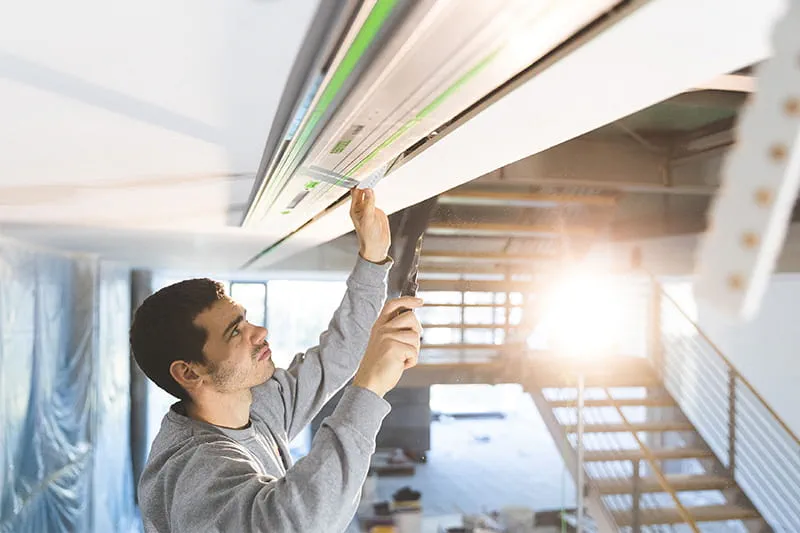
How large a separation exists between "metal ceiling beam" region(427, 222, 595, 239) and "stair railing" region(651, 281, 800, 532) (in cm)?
57

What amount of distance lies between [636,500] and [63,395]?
7.58ft

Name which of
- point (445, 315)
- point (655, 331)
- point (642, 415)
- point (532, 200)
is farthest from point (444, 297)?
point (642, 415)

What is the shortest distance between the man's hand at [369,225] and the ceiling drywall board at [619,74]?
156 mm

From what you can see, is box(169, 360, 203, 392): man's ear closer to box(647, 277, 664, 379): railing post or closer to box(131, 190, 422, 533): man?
box(131, 190, 422, 533): man

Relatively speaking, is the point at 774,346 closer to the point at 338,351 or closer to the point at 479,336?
the point at 338,351

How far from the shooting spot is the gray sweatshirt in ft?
2.13

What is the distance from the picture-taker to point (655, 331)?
186cm

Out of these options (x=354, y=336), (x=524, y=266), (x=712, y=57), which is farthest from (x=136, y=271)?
(x=712, y=57)

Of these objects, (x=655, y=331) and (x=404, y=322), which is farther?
(x=655, y=331)

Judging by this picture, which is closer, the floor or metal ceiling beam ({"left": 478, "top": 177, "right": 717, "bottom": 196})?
metal ceiling beam ({"left": 478, "top": 177, "right": 717, "bottom": 196})

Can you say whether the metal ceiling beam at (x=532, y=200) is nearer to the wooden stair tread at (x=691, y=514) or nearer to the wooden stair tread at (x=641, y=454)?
the wooden stair tread at (x=641, y=454)

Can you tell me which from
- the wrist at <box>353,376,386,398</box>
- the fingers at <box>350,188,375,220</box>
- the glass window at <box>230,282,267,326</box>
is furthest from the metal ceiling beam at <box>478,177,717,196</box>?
the glass window at <box>230,282,267,326</box>

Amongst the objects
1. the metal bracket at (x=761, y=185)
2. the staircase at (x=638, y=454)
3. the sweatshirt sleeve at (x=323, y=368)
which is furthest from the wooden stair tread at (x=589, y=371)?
the metal bracket at (x=761, y=185)

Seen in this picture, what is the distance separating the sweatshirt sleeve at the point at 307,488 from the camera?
0.64 m
